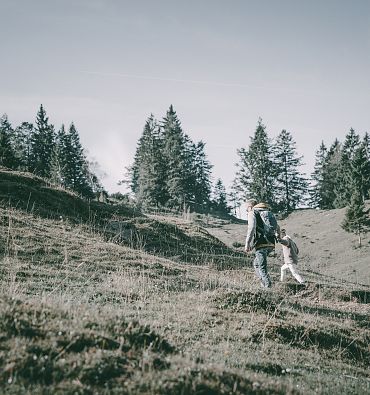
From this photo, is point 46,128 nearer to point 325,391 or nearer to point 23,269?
point 23,269

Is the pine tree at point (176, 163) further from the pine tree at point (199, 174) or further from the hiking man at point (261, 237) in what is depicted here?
the hiking man at point (261, 237)

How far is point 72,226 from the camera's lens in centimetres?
1709

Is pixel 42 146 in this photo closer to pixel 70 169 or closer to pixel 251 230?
pixel 70 169

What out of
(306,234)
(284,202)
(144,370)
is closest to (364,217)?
(306,234)

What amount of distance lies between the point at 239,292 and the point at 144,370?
529 centimetres

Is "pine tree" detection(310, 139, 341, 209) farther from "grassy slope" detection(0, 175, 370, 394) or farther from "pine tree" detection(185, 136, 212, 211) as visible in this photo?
"grassy slope" detection(0, 175, 370, 394)

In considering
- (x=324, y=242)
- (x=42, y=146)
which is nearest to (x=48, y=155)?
(x=42, y=146)

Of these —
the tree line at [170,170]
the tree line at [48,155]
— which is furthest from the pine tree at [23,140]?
the tree line at [170,170]

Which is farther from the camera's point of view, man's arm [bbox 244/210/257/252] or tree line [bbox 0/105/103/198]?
tree line [bbox 0/105/103/198]

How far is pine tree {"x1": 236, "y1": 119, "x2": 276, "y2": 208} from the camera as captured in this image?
66125 mm

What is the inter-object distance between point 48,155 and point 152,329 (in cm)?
6778

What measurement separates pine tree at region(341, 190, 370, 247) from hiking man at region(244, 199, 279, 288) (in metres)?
39.0

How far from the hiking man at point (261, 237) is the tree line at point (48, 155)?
135 ft

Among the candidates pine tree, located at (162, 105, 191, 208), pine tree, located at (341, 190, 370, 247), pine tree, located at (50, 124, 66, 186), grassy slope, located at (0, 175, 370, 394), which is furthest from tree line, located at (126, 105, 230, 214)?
grassy slope, located at (0, 175, 370, 394)
